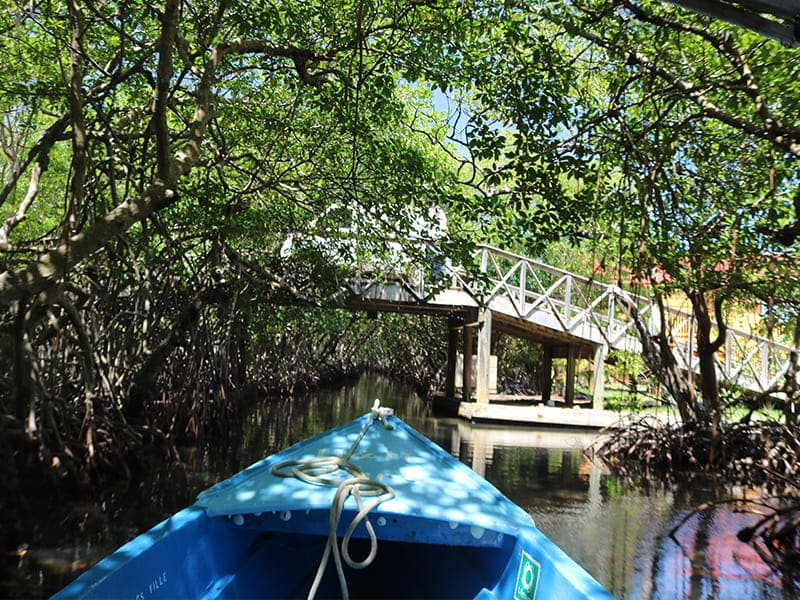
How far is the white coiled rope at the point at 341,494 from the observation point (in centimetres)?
272

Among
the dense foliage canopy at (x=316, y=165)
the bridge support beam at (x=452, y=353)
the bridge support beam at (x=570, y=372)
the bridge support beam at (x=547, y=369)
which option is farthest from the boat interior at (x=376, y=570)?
the bridge support beam at (x=452, y=353)

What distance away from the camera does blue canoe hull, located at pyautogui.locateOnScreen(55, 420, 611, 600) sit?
8.36 feet

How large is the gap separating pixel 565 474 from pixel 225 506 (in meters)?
8.01

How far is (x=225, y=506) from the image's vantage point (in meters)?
3.14

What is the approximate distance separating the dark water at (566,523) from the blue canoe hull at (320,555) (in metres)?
2.10

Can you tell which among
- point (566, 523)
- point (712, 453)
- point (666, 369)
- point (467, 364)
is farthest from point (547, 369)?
point (566, 523)

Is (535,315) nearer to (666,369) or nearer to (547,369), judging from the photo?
(547,369)

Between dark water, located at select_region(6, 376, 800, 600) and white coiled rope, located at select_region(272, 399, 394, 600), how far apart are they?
91.5 inches

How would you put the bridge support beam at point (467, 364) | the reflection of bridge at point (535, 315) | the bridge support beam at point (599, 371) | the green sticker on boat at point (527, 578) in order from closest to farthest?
the green sticker on boat at point (527, 578), the reflection of bridge at point (535, 315), the bridge support beam at point (599, 371), the bridge support beam at point (467, 364)

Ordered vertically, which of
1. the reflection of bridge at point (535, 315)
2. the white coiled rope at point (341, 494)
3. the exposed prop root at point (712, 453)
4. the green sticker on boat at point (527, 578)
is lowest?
the exposed prop root at point (712, 453)

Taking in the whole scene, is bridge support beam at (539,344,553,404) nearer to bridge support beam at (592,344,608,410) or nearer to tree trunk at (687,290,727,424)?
bridge support beam at (592,344,608,410)

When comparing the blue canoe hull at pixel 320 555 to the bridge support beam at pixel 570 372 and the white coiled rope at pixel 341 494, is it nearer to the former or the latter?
the white coiled rope at pixel 341 494

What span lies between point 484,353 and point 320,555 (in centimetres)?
1267

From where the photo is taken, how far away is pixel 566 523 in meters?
7.30
